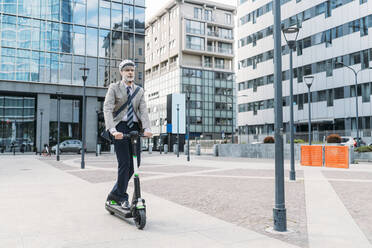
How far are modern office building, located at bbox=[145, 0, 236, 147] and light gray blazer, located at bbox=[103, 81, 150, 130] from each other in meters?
63.2

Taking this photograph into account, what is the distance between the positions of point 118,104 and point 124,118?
0.22m

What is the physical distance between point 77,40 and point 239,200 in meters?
36.5

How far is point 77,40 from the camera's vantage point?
128 ft

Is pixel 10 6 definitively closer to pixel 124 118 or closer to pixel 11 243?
pixel 124 118

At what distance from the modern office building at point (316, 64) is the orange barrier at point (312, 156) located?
9.83m

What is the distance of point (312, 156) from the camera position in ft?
58.7

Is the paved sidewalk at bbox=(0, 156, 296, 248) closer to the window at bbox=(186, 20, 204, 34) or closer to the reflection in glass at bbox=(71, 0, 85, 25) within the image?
the reflection in glass at bbox=(71, 0, 85, 25)

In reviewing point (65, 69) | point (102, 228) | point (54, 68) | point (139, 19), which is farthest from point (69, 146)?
point (102, 228)

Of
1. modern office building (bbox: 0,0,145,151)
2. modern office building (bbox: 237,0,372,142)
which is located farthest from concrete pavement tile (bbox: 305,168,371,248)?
modern office building (bbox: 0,0,145,151)

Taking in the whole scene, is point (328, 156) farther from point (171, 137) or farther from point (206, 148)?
point (171, 137)

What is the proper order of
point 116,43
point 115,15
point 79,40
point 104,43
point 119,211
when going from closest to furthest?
point 119,211 → point 79,40 → point 104,43 → point 116,43 → point 115,15

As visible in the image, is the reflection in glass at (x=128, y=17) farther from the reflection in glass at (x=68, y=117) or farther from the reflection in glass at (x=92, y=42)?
the reflection in glass at (x=68, y=117)

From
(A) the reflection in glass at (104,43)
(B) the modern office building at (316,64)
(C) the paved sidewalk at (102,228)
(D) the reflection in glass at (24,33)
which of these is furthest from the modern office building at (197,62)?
(C) the paved sidewalk at (102,228)

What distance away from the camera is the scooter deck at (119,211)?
4539 mm
